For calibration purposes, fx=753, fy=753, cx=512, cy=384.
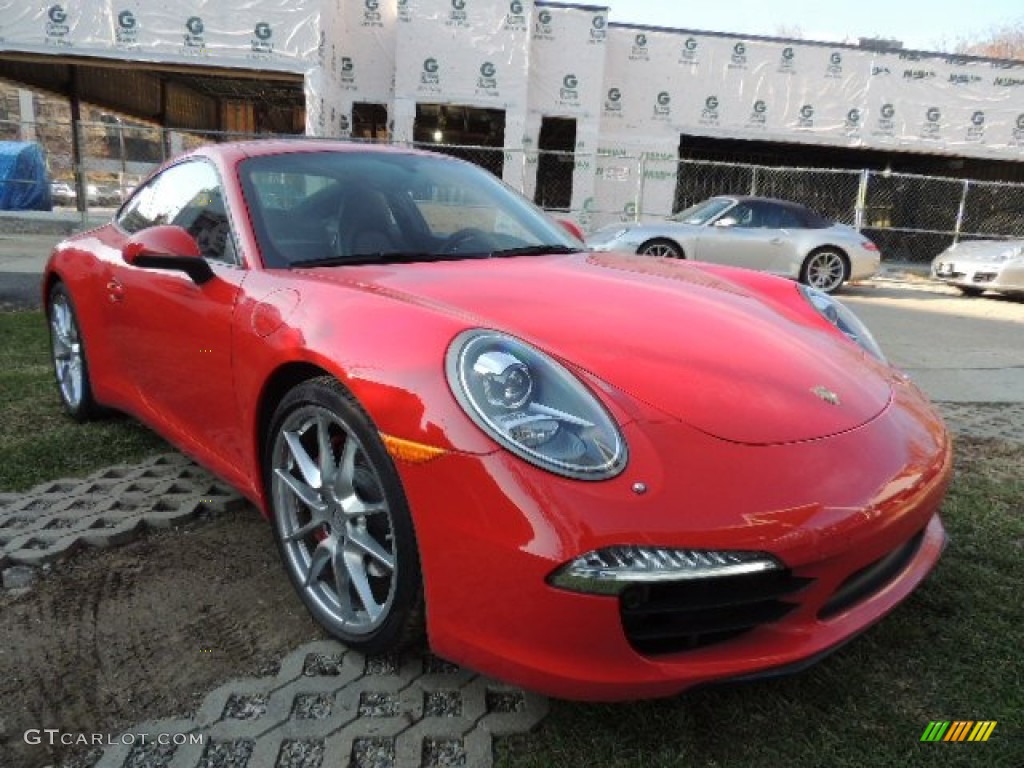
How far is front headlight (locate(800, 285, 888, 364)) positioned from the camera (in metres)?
2.49

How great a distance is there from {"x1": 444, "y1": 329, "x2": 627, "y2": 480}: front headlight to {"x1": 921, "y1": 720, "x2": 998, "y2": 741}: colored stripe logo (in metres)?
1.00

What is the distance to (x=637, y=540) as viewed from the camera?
144 centimetres

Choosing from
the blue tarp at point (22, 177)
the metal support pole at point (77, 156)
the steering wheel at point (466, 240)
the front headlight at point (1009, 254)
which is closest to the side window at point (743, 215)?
the front headlight at point (1009, 254)

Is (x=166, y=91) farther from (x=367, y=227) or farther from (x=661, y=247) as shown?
(x=367, y=227)

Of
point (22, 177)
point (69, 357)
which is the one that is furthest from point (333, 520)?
point (22, 177)

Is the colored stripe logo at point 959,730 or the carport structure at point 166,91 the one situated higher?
the carport structure at point 166,91

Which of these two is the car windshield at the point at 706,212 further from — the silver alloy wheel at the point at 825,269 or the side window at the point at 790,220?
the silver alloy wheel at the point at 825,269

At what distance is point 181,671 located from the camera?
1949 mm

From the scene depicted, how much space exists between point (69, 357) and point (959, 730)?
12.9 ft

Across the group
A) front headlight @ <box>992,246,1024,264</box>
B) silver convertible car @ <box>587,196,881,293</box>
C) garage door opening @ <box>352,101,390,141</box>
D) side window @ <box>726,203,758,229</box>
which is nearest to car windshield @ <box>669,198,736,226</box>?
silver convertible car @ <box>587,196,881,293</box>

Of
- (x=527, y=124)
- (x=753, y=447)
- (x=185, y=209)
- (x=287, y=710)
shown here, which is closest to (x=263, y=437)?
(x=287, y=710)

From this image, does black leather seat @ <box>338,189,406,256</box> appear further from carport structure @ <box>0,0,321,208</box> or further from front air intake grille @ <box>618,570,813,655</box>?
carport structure @ <box>0,0,321,208</box>

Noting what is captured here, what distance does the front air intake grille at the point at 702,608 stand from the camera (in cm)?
147

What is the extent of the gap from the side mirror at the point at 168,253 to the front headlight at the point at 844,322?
2.07 meters
